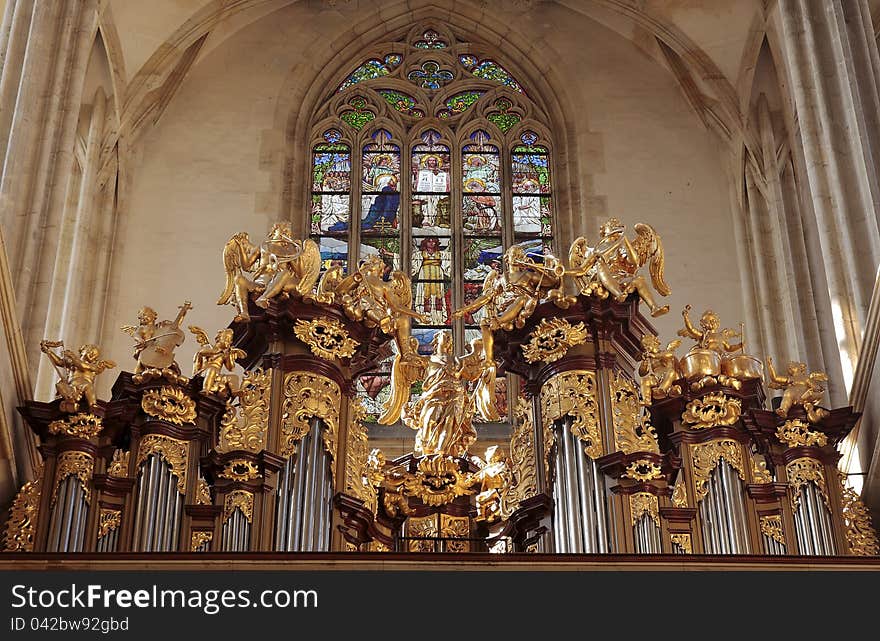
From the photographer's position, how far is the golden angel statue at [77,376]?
10906 mm

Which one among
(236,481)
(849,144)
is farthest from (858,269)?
(236,481)

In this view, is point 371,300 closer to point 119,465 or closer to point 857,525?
point 119,465

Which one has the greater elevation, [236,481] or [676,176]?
[676,176]

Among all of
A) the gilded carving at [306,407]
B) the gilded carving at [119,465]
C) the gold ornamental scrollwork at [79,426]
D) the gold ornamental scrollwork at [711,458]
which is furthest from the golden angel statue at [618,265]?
the gold ornamental scrollwork at [79,426]

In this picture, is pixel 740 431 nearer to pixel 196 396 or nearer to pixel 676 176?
pixel 196 396

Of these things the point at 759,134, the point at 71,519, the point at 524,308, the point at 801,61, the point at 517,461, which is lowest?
the point at 71,519

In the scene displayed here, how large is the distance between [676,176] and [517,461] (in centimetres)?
631

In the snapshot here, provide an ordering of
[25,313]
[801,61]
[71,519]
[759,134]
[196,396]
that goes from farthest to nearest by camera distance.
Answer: [759,134] → [801,61] → [25,313] → [196,396] → [71,519]

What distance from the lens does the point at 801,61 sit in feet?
43.6

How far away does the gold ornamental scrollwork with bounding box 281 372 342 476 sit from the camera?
36.6 feet

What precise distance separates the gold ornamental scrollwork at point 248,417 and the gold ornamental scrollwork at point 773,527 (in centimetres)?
368

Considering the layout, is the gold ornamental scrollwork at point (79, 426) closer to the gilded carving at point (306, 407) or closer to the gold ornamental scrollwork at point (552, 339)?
the gilded carving at point (306, 407)

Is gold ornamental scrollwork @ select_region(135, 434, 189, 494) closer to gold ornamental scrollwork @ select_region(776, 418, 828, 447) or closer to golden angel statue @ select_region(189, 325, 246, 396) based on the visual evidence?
golden angel statue @ select_region(189, 325, 246, 396)

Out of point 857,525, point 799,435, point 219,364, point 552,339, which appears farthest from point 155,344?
point 857,525
